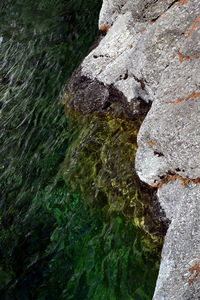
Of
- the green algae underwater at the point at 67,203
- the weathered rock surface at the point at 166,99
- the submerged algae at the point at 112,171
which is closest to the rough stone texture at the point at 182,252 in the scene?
the weathered rock surface at the point at 166,99

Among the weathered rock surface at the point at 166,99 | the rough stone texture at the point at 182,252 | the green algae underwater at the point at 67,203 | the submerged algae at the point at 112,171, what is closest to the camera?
the rough stone texture at the point at 182,252

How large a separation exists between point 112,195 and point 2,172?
3.48 m

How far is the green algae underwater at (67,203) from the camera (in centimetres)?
696

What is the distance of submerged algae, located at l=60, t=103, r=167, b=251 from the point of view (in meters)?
7.54

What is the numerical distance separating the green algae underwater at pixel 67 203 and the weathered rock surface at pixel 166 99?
64cm

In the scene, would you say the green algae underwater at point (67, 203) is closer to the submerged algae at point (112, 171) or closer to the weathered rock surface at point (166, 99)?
the submerged algae at point (112, 171)

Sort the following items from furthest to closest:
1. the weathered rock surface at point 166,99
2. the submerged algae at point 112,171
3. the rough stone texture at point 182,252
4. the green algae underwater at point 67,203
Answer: the submerged algae at point 112,171 → the green algae underwater at point 67,203 → the weathered rock surface at point 166,99 → the rough stone texture at point 182,252

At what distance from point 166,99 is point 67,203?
3.11 metres

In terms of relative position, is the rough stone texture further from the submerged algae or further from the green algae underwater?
the submerged algae

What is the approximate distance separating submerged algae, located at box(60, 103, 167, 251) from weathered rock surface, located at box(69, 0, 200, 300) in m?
0.33

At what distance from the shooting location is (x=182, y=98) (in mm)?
7059

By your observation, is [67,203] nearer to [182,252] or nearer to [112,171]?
[112,171]

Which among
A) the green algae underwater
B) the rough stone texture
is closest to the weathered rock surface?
the rough stone texture

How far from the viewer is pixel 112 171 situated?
8641 mm
